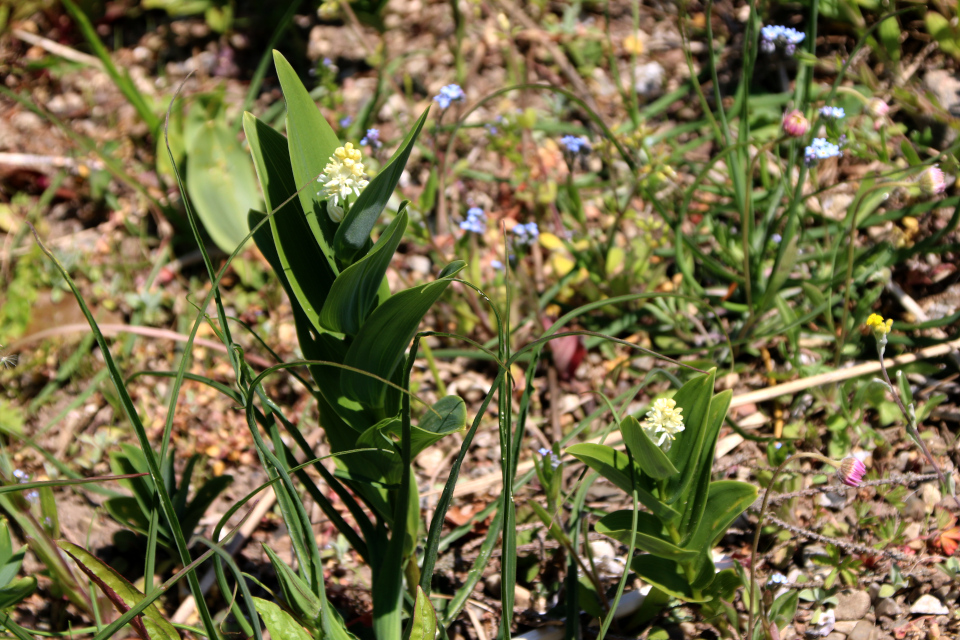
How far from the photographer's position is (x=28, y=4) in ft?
9.34

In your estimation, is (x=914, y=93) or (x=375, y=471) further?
(x=914, y=93)

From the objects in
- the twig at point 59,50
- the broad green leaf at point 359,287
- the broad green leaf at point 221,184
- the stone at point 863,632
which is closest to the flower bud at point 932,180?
the stone at point 863,632

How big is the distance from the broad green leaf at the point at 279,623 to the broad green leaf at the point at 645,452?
63cm

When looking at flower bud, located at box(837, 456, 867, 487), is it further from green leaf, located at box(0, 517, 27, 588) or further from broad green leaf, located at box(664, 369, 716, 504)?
green leaf, located at box(0, 517, 27, 588)

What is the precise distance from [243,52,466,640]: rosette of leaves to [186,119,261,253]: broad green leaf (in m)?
1.14

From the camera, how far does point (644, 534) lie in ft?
3.98

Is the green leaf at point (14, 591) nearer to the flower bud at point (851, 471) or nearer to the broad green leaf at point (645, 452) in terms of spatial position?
the broad green leaf at point (645, 452)

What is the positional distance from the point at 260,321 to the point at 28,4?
1.77 metres

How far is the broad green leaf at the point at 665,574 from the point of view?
1.33 meters

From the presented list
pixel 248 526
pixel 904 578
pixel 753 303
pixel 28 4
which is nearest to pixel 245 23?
pixel 28 4

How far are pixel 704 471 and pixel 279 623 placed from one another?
2.49 feet

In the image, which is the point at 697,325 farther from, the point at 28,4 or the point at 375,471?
the point at 28,4

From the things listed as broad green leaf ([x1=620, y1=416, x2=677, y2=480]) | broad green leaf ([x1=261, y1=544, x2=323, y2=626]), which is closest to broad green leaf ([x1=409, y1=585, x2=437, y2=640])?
broad green leaf ([x1=261, y1=544, x2=323, y2=626])

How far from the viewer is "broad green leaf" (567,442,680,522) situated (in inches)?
49.3
